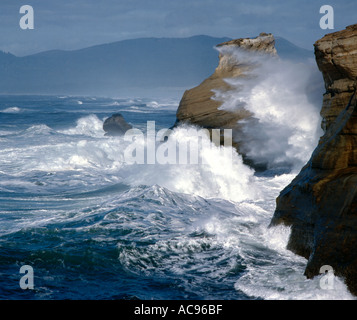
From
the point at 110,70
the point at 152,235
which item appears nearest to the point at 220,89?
the point at 152,235

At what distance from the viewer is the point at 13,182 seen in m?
16.0

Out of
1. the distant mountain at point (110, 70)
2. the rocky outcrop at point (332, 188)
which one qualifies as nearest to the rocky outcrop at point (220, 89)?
the rocky outcrop at point (332, 188)

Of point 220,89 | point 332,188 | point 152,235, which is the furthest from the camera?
point 220,89

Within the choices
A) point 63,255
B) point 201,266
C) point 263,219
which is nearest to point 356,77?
point 263,219

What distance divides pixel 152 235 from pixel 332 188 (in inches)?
141

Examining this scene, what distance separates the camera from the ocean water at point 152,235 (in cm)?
742

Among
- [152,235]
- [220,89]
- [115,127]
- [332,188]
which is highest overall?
[220,89]

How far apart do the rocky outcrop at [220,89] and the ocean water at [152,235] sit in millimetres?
761

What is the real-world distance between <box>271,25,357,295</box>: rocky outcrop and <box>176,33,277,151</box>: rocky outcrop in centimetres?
729

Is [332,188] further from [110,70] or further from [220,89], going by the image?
[110,70]

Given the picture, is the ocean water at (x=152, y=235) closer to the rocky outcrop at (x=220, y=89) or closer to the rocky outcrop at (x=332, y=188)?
the rocky outcrop at (x=332, y=188)

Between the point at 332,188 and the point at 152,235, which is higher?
the point at 332,188

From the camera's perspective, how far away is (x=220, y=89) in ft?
59.3

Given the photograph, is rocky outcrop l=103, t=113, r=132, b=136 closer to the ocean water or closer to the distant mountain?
the ocean water
